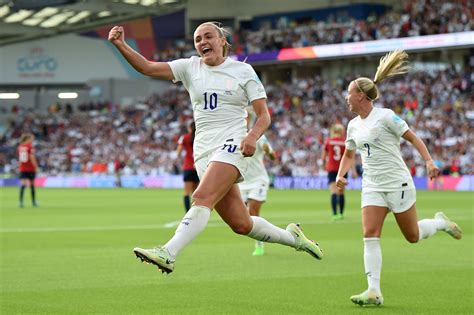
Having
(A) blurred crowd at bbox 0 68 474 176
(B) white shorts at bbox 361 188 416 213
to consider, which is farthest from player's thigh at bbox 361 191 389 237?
(A) blurred crowd at bbox 0 68 474 176

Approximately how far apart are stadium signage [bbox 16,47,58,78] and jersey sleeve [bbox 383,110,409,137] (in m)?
69.7

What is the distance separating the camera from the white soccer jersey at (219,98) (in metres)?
8.82

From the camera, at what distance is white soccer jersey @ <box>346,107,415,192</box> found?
1002 centimetres

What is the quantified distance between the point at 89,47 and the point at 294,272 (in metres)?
67.3

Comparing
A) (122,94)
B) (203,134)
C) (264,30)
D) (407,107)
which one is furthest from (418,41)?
(203,134)

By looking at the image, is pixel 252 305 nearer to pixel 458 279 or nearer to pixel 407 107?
pixel 458 279

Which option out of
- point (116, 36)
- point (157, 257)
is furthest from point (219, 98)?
point (157, 257)

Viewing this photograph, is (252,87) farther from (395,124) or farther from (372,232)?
(372,232)

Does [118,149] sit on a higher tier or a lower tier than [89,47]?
lower

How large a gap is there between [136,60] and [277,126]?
4929 cm

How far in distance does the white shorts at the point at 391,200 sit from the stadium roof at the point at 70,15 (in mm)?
30271

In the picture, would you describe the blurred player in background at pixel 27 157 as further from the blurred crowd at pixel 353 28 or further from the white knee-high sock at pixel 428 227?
the blurred crowd at pixel 353 28

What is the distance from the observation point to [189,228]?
833cm

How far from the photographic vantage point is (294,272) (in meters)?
12.6
